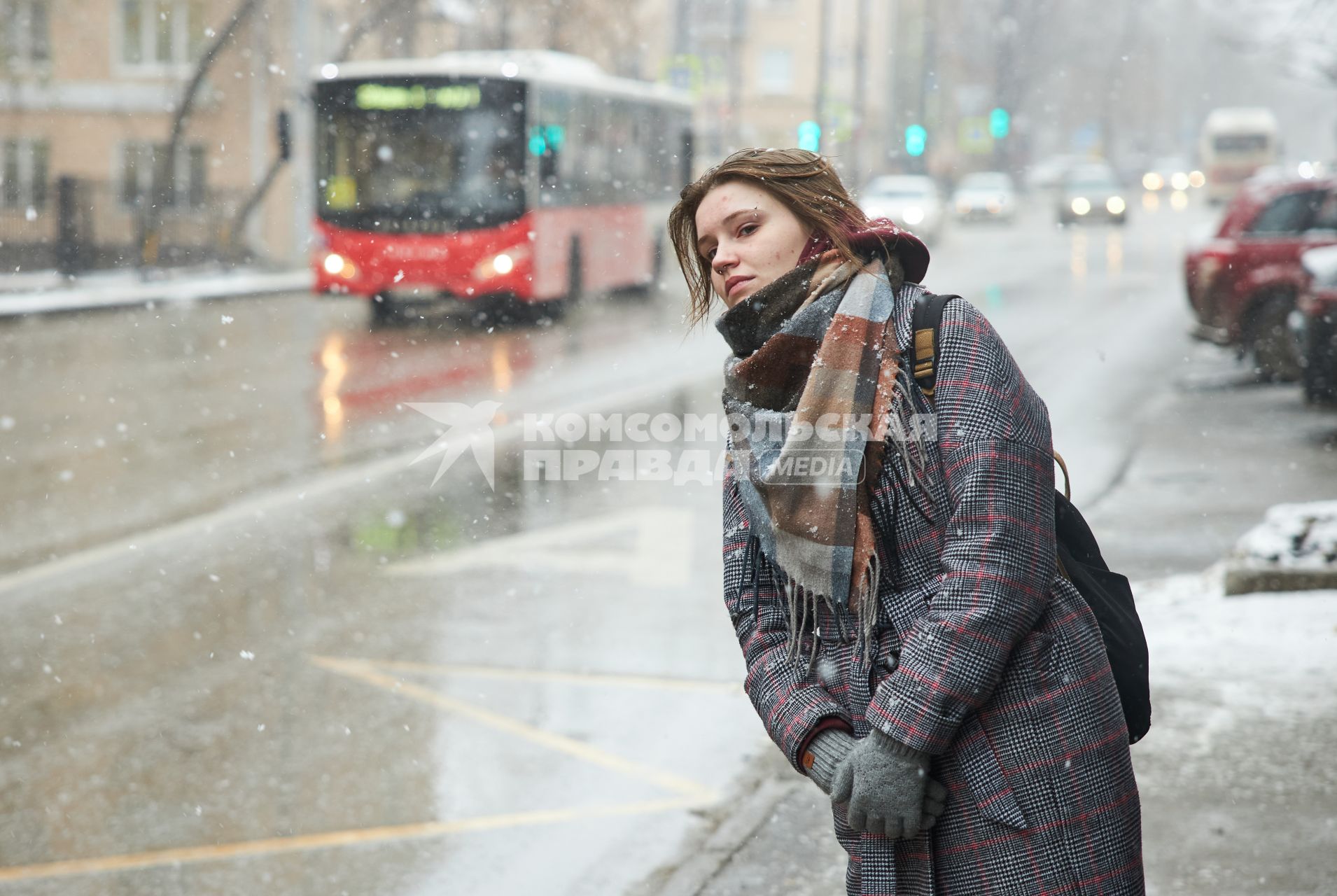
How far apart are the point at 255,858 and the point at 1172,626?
3.68 m

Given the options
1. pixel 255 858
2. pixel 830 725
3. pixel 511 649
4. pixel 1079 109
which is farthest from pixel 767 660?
pixel 1079 109

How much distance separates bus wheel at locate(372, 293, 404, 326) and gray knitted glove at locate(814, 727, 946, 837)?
19.0 meters

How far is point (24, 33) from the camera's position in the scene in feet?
104

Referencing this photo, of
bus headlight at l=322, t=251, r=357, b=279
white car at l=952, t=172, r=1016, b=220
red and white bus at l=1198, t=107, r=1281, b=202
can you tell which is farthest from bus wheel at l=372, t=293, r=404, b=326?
red and white bus at l=1198, t=107, r=1281, b=202

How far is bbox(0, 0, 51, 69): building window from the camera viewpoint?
30.1 m

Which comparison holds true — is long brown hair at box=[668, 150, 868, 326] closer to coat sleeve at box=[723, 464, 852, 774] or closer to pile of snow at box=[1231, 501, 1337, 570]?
coat sleeve at box=[723, 464, 852, 774]

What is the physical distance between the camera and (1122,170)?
77.7 m

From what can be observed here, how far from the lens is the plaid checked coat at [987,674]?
85.0 inches

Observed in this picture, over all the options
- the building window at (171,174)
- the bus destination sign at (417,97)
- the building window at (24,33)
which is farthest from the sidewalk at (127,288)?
the building window at (24,33)

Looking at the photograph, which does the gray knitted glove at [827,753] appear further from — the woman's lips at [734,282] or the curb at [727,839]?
the curb at [727,839]

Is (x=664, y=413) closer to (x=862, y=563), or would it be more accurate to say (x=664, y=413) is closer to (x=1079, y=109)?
(x=862, y=563)

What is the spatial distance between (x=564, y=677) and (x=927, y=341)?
3905mm

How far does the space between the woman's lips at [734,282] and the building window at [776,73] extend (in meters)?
59.6

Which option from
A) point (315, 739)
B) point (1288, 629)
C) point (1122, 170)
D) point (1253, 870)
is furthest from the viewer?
point (1122, 170)
